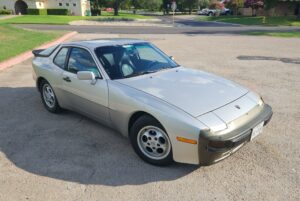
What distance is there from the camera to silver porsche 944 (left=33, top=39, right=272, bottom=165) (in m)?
2.95

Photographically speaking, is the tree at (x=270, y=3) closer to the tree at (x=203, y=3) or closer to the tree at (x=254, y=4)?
the tree at (x=254, y=4)

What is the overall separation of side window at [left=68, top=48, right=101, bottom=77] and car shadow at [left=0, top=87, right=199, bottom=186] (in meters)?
0.96

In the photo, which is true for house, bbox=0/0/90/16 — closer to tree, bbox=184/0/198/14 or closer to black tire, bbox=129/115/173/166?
tree, bbox=184/0/198/14

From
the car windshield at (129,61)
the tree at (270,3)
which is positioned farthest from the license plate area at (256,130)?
the tree at (270,3)

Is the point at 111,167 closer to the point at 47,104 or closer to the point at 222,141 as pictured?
the point at 222,141

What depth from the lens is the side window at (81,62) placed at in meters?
4.05

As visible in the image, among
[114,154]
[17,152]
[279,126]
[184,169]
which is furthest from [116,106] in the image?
[279,126]

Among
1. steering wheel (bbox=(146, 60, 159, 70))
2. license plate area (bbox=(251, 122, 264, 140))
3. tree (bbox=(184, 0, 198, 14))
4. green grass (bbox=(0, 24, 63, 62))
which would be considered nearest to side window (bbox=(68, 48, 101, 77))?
steering wheel (bbox=(146, 60, 159, 70))

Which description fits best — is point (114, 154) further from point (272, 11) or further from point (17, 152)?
point (272, 11)

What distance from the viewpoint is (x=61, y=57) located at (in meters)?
4.74

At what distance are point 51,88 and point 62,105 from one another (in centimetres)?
42

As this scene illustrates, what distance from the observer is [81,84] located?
414 centimetres

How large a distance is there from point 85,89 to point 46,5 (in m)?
57.1

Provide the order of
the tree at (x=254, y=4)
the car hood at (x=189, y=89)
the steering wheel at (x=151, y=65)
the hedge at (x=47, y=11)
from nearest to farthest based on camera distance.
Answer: the car hood at (x=189, y=89) < the steering wheel at (x=151, y=65) < the tree at (x=254, y=4) < the hedge at (x=47, y=11)
